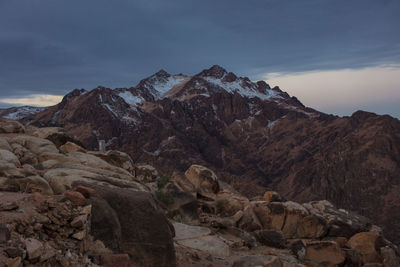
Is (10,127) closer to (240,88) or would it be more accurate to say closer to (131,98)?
(131,98)

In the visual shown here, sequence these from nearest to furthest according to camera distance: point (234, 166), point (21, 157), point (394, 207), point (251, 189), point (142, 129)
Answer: point (21, 157) < point (251, 189) < point (394, 207) < point (234, 166) < point (142, 129)

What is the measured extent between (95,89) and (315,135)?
93.5 metres

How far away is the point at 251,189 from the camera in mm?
65562

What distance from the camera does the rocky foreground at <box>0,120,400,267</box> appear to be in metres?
5.36

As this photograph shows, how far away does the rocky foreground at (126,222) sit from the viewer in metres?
5.36

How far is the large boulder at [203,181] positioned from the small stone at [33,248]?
1370cm

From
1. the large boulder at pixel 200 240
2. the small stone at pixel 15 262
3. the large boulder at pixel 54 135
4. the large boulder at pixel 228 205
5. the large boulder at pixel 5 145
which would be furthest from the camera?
the large boulder at pixel 228 205

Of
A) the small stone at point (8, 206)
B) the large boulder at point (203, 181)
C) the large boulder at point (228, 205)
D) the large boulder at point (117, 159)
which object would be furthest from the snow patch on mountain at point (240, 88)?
the small stone at point (8, 206)

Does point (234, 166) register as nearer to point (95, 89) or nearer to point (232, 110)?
point (232, 110)

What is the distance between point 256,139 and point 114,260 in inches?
5285

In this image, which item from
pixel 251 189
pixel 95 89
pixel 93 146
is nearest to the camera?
pixel 251 189

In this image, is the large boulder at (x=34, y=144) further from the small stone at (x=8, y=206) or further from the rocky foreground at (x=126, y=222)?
the small stone at (x=8, y=206)

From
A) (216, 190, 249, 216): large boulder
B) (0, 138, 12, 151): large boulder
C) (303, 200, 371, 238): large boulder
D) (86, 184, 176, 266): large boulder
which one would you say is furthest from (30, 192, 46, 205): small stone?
(303, 200, 371, 238): large boulder

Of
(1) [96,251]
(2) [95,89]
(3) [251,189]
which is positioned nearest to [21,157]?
(1) [96,251]
